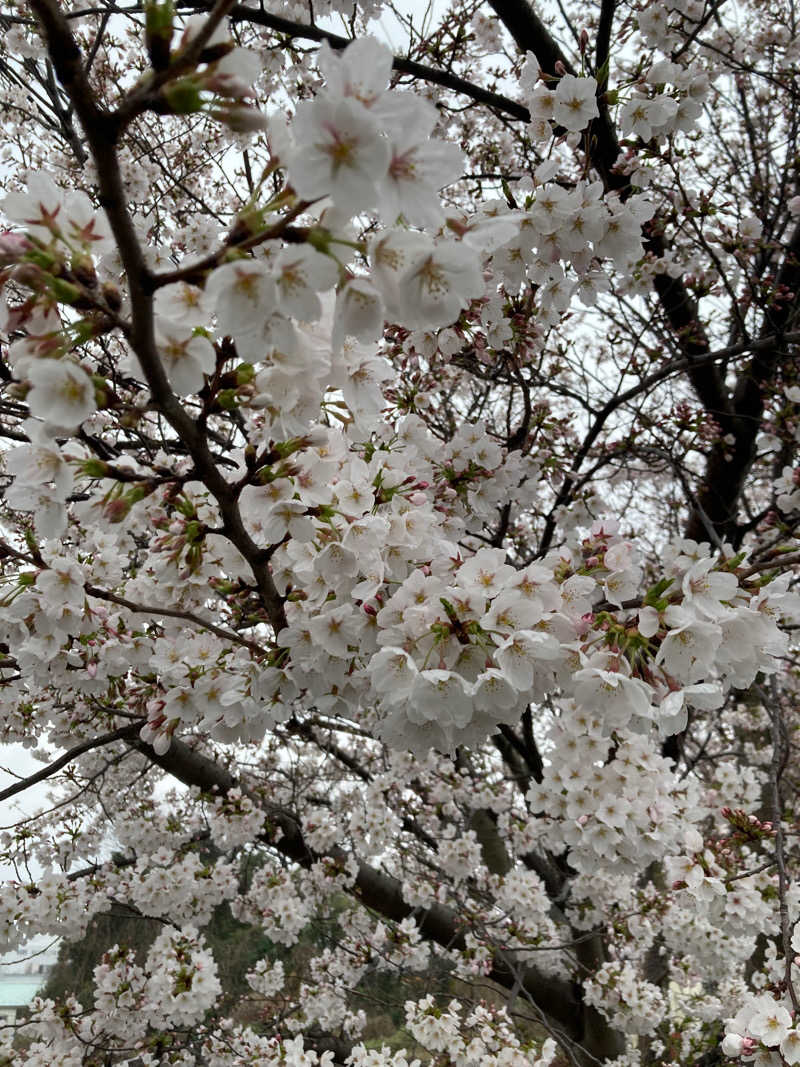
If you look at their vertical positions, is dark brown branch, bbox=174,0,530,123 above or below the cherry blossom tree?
above

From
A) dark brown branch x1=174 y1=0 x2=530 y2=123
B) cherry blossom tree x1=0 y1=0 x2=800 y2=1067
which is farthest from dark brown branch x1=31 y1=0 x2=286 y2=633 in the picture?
dark brown branch x1=174 y1=0 x2=530 y2=123

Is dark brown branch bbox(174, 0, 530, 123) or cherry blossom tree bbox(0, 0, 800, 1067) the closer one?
cherry blossom tree bbox(0, 0, 800, 1067)

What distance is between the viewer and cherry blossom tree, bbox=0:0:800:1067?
1025mm

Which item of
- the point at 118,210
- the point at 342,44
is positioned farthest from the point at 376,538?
the point at 342,44

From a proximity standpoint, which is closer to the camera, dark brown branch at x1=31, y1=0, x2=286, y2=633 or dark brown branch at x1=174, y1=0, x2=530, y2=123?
dark brown branch at x1=31, y1=0, x2=286, y2=633

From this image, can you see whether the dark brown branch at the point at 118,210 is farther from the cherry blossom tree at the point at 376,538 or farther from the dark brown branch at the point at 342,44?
the dark brown branch at the point at 342,44

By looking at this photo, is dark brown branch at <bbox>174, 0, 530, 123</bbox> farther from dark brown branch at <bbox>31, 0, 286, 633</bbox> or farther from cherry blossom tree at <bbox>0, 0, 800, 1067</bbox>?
dark brown branch at <bbox>31, 0, 286, 633</bbox>

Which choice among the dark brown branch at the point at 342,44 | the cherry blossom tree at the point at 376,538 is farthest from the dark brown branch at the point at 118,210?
the dark brown branch at the point at 342,44

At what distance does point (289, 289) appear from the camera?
98 centimetres

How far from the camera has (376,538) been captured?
1.56m

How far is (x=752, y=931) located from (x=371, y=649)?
2682 mm

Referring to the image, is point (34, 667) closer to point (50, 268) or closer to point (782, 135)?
point (50, 268)

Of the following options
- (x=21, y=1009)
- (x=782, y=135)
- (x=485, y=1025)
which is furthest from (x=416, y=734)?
(x=782, y=135)

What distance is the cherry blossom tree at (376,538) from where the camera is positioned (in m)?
1.03
